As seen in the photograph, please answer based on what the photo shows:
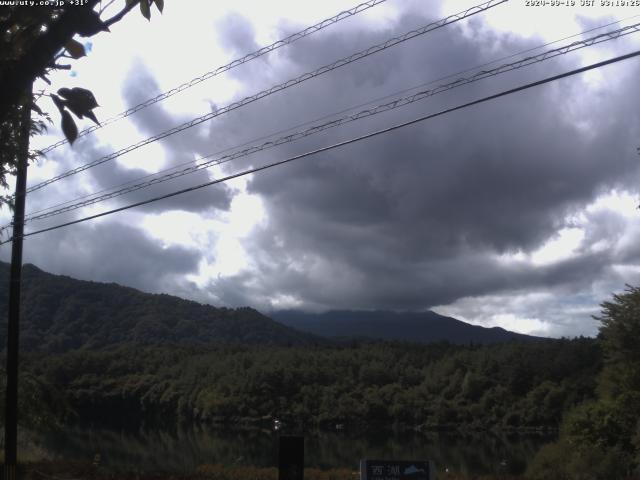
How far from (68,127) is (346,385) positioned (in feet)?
371

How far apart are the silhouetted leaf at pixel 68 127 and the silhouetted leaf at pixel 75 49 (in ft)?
1.66

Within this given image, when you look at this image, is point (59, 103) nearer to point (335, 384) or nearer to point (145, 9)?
point (145, 9)

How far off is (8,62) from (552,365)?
99.2 m

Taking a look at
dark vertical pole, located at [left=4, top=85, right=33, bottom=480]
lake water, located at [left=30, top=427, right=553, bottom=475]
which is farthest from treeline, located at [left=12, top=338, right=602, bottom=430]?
dark vertical pole, located at [left=4, top=85, right=33, bottom=480]

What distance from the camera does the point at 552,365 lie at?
315ft

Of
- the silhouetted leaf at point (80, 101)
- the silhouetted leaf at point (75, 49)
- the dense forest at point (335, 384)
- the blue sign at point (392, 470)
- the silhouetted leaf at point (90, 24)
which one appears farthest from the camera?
the dense forest at point (335, 384)

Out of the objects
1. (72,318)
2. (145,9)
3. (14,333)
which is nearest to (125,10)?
(145,9)

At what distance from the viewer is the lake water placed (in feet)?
170

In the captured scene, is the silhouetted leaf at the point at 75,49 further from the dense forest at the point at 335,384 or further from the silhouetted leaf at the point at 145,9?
the dense forest at the point at 335,384

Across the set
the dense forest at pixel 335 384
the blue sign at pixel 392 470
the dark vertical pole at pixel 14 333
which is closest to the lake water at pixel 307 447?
the dense forest at pixel 335 384

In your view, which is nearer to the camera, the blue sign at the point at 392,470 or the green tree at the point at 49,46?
the green tree at the point at 49,46

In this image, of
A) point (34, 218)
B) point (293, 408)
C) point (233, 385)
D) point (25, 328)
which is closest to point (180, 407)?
point (233, 385)

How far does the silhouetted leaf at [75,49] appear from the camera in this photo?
389 centimetres

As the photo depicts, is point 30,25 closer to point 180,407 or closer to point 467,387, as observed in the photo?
point 467,387
